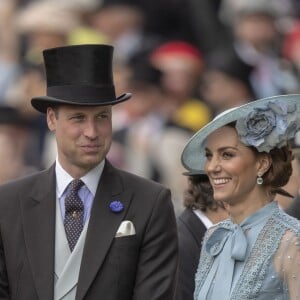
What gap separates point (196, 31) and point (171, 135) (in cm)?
184

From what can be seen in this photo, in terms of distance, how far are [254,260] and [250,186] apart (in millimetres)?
339

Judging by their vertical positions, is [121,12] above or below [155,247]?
above

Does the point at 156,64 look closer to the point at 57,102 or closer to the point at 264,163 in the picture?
the point at 57,102

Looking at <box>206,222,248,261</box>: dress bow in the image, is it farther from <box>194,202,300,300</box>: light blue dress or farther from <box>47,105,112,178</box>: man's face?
<box>47,105,112,178</box>: man's face

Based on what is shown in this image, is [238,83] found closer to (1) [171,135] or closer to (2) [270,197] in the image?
(1) [171,135]

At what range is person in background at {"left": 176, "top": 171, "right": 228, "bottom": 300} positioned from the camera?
24.0 feet

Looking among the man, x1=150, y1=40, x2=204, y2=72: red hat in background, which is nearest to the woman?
the man

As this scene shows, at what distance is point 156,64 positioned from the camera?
13.4m

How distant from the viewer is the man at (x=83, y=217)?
662cm

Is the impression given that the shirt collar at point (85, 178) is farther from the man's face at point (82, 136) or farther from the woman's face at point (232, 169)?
the woman's face at point (232, 169)

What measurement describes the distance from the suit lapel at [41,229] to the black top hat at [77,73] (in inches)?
15.2

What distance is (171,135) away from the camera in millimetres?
12406

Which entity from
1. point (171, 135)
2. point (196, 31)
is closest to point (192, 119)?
point (171, 135)

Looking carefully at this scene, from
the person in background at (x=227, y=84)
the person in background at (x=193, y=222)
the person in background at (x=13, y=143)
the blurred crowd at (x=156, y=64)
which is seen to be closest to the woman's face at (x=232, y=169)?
the person in background at (x=193, y=222)
